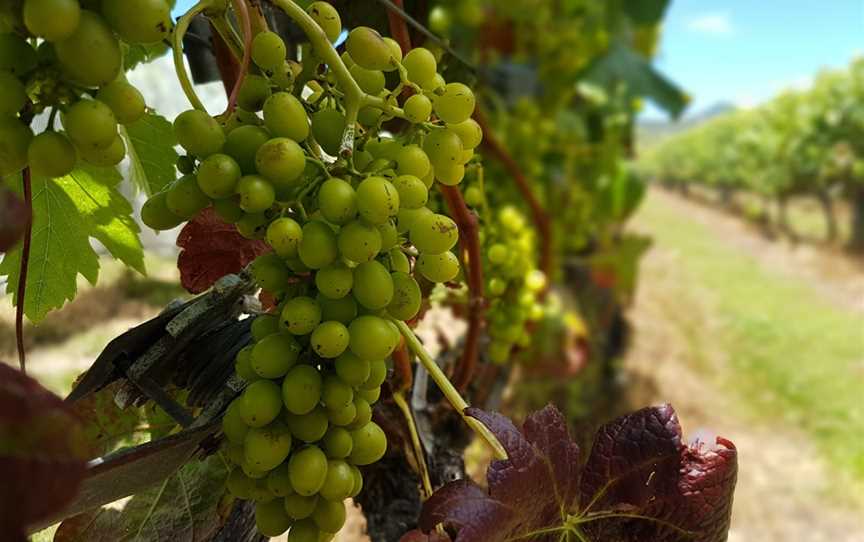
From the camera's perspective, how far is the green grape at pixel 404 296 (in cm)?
→ 40

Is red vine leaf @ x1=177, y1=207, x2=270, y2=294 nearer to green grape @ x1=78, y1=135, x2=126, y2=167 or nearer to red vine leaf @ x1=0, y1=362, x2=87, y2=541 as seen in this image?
green grape @ x1=78, y1=135, x2=126, y2=167

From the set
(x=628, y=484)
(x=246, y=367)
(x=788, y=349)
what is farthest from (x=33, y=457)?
(x=788, y=349)

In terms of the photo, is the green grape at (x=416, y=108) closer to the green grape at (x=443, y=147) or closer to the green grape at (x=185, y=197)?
the green grape at (x=443, y=147)

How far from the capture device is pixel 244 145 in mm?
366

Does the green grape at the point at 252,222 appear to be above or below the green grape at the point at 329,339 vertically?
above

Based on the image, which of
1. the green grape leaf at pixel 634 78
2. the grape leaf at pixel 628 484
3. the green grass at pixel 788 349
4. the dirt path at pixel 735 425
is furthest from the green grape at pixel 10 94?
the green grass at pixel 788 349

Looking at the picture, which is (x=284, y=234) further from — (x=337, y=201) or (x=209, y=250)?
(x=209, y=250)

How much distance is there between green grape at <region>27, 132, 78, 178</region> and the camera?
305mm

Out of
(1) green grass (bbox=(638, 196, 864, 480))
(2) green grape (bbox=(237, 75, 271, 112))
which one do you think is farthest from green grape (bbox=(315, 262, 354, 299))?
(1) green grass (bbox=(638, 196, 864, 480))

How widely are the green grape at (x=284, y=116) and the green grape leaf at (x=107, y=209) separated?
0.27 m

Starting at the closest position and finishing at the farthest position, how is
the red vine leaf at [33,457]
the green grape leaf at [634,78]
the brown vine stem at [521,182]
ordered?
the red vine leaf at [33,457]
the brown vine stem at [521,182]
the green grape leaf at [634,78]

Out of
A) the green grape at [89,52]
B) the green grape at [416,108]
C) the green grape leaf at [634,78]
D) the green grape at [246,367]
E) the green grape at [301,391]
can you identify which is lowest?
the green grape leaf at [634,78]

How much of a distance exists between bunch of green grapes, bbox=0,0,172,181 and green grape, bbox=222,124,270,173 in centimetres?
6

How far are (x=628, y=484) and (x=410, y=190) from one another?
0.85ft
